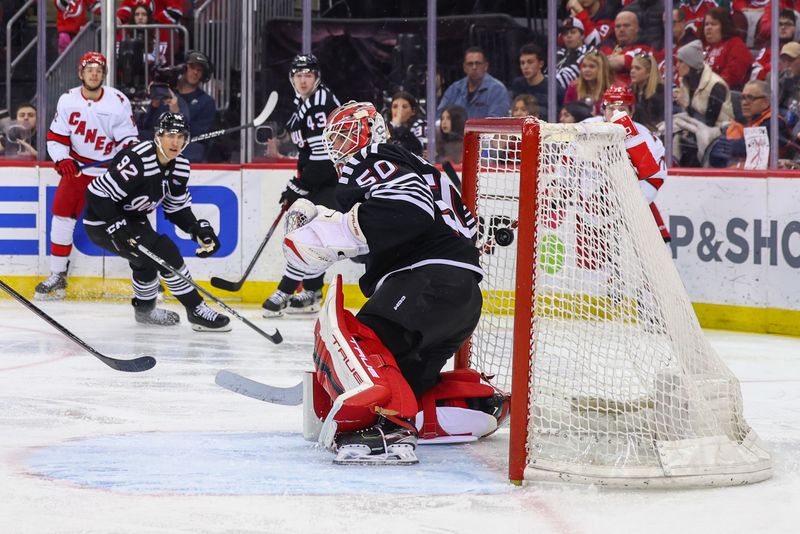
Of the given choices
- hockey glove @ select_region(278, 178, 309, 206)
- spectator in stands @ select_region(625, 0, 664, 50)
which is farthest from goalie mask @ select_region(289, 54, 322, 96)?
spectator in stands @ select_region(625, 0, 664, 50)

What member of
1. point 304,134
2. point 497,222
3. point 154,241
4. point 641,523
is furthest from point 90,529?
point 304,134

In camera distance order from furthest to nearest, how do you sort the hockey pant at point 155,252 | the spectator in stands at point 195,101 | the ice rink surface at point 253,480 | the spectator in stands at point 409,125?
1. the spectator in stands at point 195,101
2. the spectator in stands at point 409,125
3. the hockey pant at point 155,252
4. the ice rink surface at point 253,480

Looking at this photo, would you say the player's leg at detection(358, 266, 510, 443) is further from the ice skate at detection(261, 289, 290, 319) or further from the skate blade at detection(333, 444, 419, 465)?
the ice skate at detection(261, 289, 290, 319)

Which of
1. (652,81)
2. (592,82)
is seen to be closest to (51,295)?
(592,82)

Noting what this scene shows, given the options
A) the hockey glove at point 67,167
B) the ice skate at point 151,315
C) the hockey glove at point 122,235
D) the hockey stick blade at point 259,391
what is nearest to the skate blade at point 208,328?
the ice skate at point 151,315

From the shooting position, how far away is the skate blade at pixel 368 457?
270 centimetres

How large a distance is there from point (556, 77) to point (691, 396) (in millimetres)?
3648

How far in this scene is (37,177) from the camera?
636 cm

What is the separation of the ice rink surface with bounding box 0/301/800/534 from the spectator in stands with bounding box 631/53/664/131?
2.03 metres

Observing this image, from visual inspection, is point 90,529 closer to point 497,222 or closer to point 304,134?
point 497,222

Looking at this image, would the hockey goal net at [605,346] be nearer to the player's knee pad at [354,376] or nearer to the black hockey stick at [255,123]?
the player's knee pad at [354,376]

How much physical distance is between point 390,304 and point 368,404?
0.27 meters

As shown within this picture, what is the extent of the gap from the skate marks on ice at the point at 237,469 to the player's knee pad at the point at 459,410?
5 centimetres

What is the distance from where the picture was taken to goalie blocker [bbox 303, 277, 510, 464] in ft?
8.73
